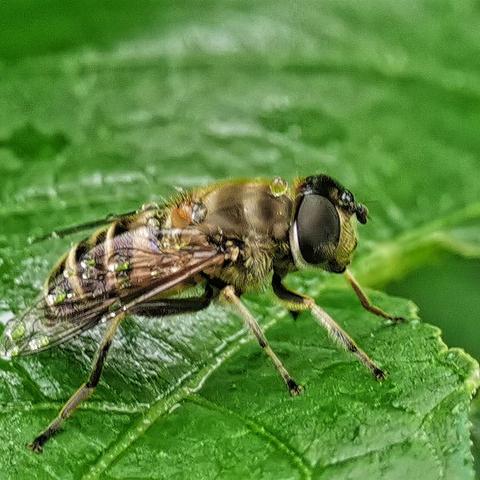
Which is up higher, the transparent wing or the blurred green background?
the blurred green background

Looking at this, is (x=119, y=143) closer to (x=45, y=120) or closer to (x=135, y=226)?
(x=45, y=120)

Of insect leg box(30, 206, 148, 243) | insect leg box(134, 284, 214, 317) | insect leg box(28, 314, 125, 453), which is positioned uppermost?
insect leg box(30, 206, 148, 243)

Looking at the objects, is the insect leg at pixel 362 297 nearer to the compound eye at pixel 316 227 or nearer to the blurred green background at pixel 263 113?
the compound eye at pixel 316 227

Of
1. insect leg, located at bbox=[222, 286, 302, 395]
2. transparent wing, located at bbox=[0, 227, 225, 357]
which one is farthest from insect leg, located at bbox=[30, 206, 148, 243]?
insect leg, located at bbox=[222, 286, 302, 395]

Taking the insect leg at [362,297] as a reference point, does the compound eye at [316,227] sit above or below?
above

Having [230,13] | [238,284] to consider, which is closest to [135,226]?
[238,284]

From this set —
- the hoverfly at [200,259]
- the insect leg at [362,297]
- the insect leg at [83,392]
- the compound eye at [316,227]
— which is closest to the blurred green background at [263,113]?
the insect leg at [362,297]

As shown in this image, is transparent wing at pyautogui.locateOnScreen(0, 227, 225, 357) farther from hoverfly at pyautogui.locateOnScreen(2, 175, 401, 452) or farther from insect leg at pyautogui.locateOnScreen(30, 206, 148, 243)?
insect leg at pyautogui.locateOnScreen(30, 206, 148, 243)

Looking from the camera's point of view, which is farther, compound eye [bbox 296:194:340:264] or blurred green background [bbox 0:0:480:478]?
blurred green background [bbox 0:0:480:478]
